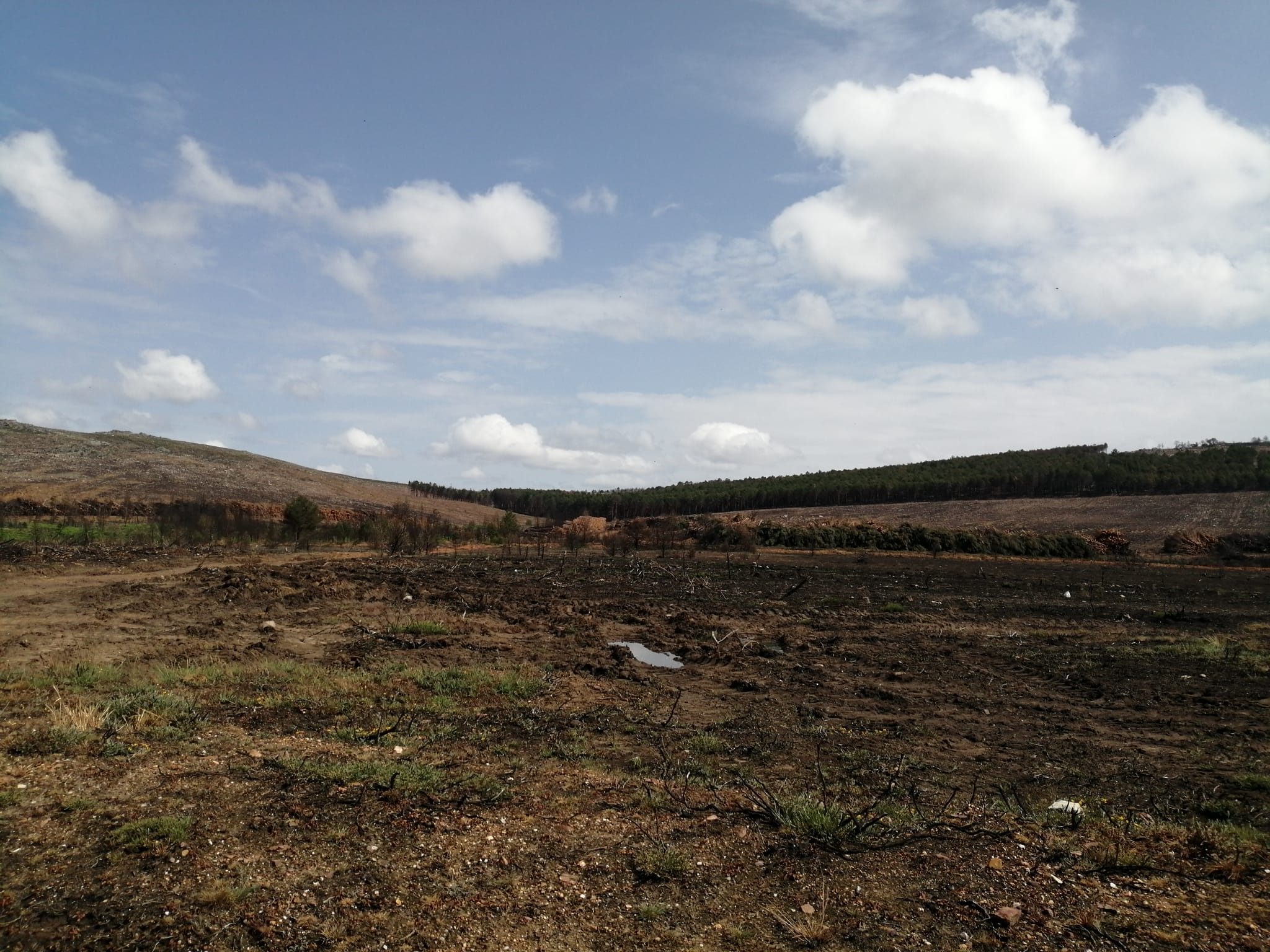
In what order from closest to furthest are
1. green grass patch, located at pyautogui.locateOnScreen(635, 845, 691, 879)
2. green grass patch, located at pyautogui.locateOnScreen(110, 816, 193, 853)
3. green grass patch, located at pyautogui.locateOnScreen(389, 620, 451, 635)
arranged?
green grass patch, located at pyautogui.locateOnScreen(110, 816, 193, 853) < green grass patch, located at pyautogui.locateOnScreen(635, 845, 691, 879) < green grass patch, located at pyautogui.locateOnScreen(389, 620, 451, 635)

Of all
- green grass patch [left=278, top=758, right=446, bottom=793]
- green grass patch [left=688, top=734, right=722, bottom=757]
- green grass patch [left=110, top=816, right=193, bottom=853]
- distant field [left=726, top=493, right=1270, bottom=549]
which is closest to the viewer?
green grass patch [left=110, top=816, right=193, bottom=853]

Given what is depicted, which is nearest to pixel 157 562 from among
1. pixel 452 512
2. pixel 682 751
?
pixel 682 751

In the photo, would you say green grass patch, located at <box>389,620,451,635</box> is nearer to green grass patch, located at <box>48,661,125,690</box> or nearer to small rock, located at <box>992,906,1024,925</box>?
green grass patch, located at <box>48,661,125,690</box>

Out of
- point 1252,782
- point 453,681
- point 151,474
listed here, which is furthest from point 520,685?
point 151,474

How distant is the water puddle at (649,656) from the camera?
12703 millimetres

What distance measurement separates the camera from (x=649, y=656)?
13.3m

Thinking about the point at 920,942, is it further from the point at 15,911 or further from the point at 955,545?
the point at 955,545

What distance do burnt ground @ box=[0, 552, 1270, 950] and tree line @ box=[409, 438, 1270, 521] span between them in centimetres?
6668

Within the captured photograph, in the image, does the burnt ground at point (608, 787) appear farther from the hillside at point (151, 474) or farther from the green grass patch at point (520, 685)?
the hillside at point (151, 474)

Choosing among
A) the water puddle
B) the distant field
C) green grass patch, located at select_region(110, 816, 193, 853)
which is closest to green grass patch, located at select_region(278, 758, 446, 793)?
green grass patch, located at select_region(110, 816, 193, 853)

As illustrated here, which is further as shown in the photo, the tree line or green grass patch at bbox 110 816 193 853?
the tree line

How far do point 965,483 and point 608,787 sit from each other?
83.9 meters

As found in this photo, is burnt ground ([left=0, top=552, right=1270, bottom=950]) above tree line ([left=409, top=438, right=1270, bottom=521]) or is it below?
below

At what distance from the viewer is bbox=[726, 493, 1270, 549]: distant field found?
5003 centimetres
